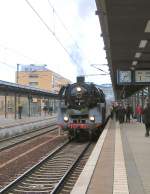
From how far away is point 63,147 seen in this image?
25.1m

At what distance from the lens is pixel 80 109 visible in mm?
28438

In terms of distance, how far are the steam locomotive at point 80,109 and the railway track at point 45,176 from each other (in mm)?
6280

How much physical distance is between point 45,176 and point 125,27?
7040 mm

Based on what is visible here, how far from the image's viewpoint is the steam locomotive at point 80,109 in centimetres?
2811

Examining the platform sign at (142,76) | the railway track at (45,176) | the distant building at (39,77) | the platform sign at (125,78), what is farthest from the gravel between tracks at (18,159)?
the distant building at (39,77)

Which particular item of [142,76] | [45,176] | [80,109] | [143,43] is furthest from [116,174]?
[142,76]

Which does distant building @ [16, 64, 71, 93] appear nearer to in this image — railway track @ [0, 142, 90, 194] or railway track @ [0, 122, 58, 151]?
railway track @ [0, 122, 58, 151]

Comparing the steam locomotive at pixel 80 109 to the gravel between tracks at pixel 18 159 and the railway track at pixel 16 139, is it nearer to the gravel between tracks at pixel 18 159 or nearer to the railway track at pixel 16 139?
the gravel between tracks at pixel 18 159

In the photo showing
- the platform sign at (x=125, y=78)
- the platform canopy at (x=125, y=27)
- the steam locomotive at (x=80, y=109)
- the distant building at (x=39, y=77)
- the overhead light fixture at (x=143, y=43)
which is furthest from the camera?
the distant building at (x=39, y=77)

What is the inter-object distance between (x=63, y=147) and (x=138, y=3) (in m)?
11.6

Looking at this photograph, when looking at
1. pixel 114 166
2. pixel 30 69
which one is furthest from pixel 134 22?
pixel 30 69

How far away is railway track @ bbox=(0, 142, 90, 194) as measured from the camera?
41.0 ft

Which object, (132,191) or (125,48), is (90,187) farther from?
(125,48)

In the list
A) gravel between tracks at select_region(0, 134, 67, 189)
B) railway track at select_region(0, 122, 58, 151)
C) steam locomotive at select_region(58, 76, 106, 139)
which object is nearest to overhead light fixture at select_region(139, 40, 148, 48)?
steam locomotive at select_region(58, 76, 106, 139)
